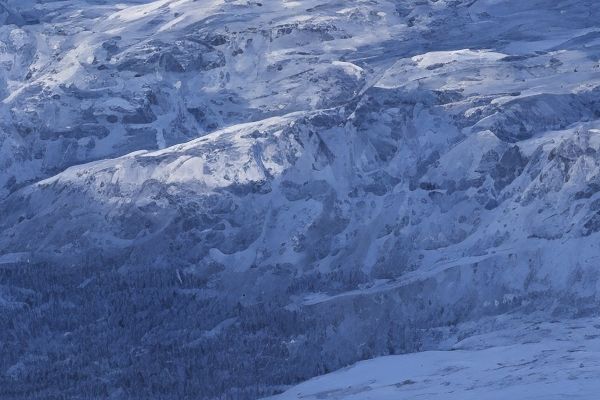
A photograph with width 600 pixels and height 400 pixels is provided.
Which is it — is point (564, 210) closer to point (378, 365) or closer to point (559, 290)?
point (559, 290)

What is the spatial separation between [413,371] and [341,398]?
347 inches

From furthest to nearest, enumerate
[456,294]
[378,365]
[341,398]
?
[456,294] < [378,365] < [341,398]

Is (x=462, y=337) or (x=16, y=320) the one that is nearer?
(x=462, y=337)

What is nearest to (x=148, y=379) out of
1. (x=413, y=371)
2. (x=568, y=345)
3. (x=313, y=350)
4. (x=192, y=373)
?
(x=192, y=373)

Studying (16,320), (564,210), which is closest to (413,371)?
(564,210)

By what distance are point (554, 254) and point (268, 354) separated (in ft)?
116

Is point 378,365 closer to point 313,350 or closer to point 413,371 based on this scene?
point 413,371

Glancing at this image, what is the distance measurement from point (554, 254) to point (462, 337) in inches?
742

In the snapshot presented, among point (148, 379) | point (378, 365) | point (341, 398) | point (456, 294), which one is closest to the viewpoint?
point (341, 398)

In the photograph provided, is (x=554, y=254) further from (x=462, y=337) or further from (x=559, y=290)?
(x=462, y=337)

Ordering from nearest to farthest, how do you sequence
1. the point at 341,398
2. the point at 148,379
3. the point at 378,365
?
the point at 341,398 < the point at 378,365 < the point at 148,379

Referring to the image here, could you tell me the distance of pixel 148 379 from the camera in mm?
169750

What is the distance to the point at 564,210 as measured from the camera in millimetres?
193000

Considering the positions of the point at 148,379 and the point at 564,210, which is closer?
the point at 148,379
